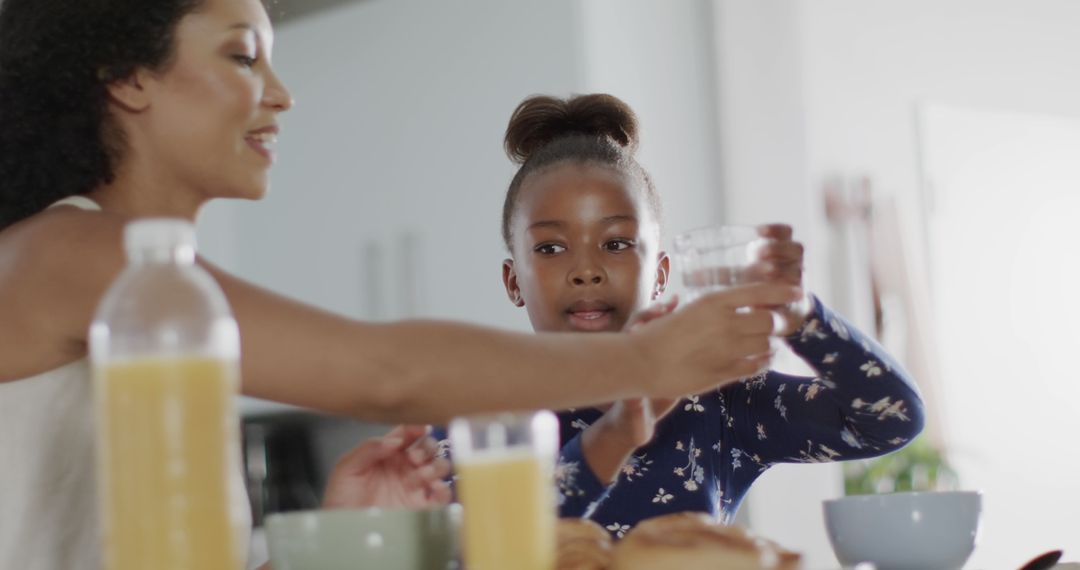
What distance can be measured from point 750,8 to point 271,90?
2.20m

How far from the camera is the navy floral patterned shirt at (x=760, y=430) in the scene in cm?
142

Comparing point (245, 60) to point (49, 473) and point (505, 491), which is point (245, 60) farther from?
point (505, 491)

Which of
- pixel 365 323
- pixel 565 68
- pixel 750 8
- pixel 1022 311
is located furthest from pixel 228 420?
pixel 1022 311

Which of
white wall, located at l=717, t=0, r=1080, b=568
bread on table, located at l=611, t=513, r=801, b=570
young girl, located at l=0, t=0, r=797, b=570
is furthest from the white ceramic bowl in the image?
white wall, located at l=717, t=0, r=1080, b=568

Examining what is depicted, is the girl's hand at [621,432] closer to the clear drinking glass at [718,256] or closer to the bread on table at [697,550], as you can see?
the clear drinking glass at [718,256]

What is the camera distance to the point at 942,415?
192 inches

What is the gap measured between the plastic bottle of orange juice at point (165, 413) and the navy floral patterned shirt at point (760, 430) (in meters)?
0.73

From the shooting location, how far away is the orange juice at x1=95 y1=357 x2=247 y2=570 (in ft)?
2.38

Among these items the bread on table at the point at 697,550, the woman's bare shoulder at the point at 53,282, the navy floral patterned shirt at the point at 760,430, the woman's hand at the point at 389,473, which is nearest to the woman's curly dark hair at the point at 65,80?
the woman's bare shoulder at the point at 53,282

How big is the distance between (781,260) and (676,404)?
17.5 inches

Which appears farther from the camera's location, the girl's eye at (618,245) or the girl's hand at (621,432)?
the girl's eye at (618,245)

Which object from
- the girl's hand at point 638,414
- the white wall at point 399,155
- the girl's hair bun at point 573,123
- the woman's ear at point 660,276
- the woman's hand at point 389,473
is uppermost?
the white wall at point 399,155

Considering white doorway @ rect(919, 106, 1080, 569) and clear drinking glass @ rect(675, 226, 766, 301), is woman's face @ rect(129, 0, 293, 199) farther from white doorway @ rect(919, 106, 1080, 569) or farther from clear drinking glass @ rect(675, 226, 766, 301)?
white doorway @ rect(919, 106, 1080, 569)

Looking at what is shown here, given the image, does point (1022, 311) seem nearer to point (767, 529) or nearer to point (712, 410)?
point (767, 529)
